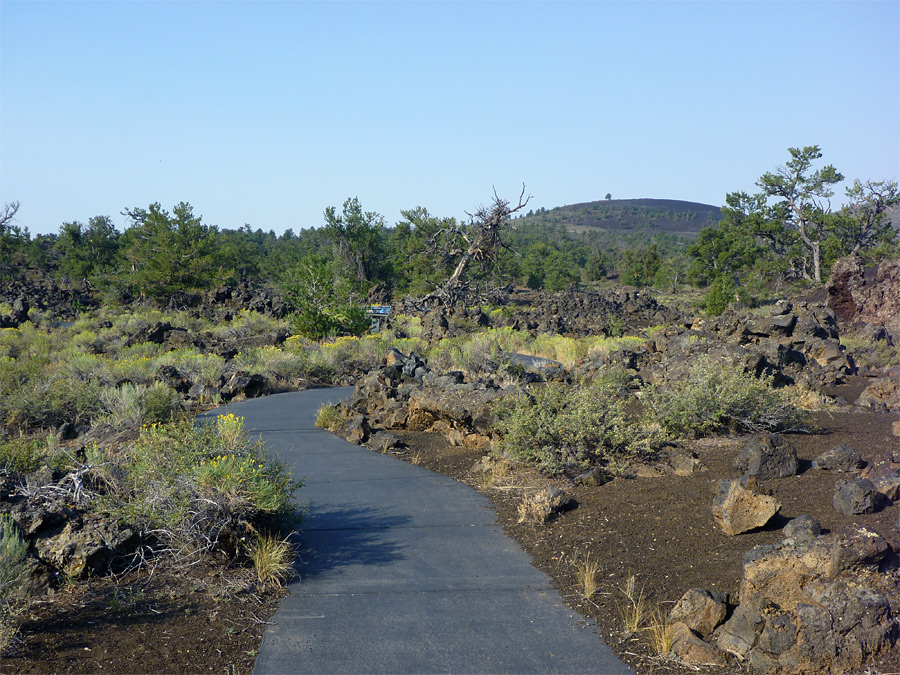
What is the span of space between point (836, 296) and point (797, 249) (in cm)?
2368

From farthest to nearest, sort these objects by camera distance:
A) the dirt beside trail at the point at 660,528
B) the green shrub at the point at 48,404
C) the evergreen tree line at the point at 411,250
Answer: the evergreen tree line at the point at 411,250, the green shrub at the point at 48,404, the dirt beside trail at the point at 660,528

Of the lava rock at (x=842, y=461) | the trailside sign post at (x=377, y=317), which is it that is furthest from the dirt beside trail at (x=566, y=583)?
the trailside sign post at (x=377, y=317)

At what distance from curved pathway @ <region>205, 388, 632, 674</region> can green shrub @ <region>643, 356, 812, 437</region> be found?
288cm

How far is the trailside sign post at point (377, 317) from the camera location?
23122mm

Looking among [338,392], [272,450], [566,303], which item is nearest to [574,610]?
[272,450]

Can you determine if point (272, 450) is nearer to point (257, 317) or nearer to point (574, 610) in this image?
point (574, 610)

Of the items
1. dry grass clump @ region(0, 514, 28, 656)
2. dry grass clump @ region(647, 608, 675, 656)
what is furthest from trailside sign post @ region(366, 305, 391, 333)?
dry grass clump @ region(647, 608, 675, 656)

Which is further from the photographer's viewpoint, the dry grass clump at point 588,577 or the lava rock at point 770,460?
the lava rock at point 770,460

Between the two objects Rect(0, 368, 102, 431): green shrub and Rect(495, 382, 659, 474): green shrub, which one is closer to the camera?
Rect(495, 382, 659, 474): green shrub

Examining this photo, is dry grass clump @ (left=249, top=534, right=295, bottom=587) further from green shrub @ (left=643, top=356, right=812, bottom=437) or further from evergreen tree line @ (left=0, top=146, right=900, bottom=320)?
evergreen tree line @ (left=0, top=146, right=900, bottom=320)

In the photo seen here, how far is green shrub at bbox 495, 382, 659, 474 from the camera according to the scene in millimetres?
7090

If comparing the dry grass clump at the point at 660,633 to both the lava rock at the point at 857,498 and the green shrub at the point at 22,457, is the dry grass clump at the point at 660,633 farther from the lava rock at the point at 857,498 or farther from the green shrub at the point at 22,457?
the green shrub at the point at 22,457

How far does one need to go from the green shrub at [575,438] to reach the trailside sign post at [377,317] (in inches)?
597

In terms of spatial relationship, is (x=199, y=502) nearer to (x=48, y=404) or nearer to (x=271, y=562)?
(x=271, y=562)
